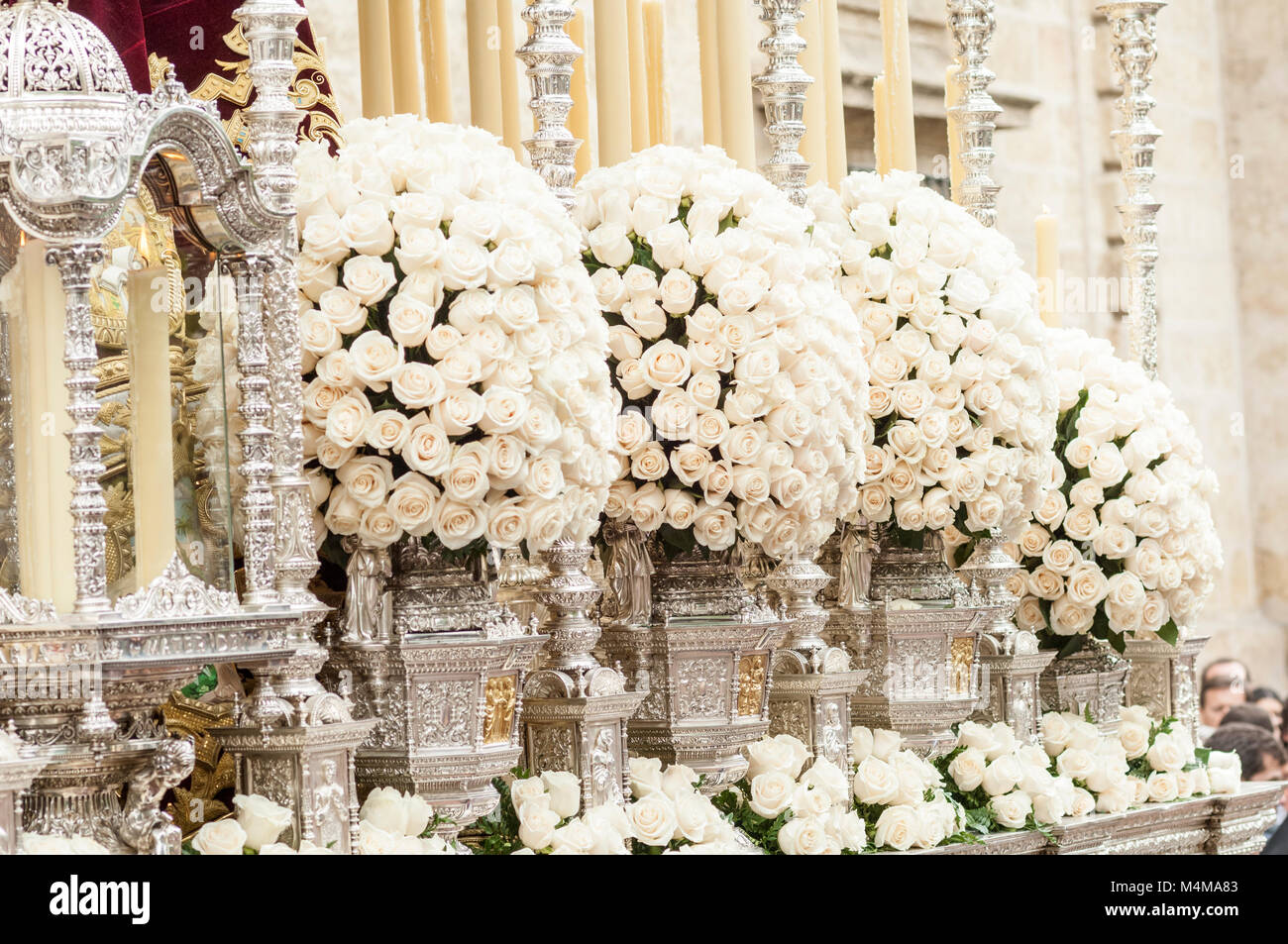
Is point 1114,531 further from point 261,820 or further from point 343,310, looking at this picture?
point 261,820

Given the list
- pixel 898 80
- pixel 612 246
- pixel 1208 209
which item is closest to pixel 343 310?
pixel 612 246

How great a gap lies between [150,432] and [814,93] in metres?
1.80

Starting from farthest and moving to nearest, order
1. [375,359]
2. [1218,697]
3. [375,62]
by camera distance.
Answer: [1218,697]
[375,62]
[375,359]

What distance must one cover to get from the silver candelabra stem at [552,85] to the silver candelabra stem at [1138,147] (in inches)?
71.3

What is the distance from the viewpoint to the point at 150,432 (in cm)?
259

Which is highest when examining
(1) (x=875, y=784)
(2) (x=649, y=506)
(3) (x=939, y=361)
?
(3) (x=939, y=361)

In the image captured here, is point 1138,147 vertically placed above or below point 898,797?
above

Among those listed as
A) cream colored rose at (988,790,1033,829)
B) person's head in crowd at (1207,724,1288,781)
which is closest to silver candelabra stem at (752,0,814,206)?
cream colored rose at (988,790,1033,829)

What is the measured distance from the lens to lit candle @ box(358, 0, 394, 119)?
331cm

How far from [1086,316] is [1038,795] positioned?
4.57 metres

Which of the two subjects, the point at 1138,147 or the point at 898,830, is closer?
the point at 898,830

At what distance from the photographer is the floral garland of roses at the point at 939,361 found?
3693mm

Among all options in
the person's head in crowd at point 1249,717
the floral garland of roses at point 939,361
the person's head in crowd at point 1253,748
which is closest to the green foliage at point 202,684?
the floral garland of roses at point 939,361
